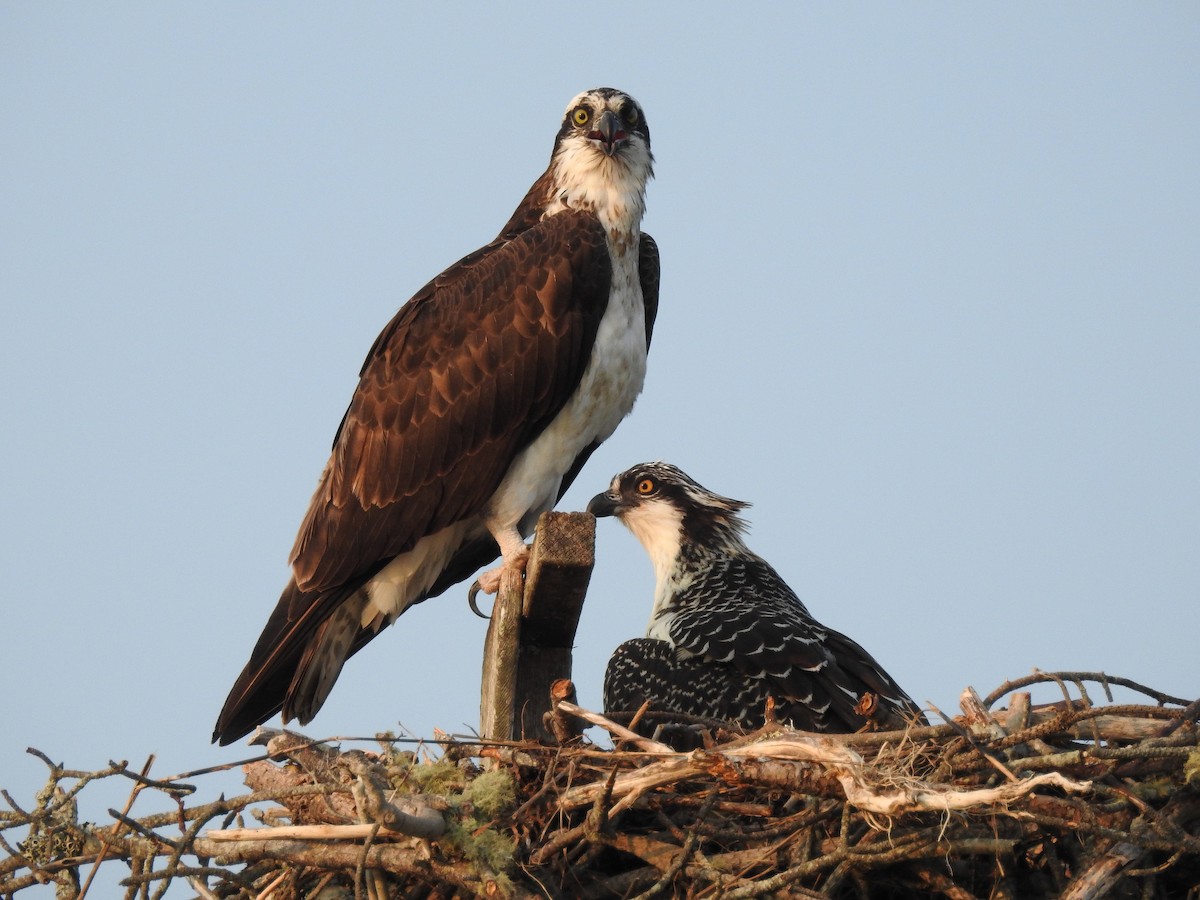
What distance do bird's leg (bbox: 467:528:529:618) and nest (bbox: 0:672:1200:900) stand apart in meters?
1.43

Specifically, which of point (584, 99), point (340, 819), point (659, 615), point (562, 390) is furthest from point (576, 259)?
point (340, 819)

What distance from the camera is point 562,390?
6695mm

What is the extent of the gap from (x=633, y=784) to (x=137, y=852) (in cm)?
169

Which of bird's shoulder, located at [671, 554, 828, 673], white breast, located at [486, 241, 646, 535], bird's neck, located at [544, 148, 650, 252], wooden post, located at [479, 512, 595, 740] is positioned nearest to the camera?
wooden post, located at [479, 512, 595, 740]

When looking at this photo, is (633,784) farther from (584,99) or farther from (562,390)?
(584,99)

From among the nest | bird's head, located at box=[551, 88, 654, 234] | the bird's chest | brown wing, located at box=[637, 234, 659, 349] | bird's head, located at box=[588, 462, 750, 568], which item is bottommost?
the nest

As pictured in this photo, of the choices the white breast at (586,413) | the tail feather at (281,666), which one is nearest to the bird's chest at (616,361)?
the white breast at (586,413)

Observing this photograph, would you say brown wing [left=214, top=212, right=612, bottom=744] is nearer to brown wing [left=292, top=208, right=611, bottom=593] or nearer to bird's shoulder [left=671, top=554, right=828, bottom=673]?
brown wing [left=292, top=208, right=611, bottom=593]

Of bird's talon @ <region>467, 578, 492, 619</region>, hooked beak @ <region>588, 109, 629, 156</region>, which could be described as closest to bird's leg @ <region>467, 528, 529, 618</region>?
bird's talon @ <region>467, 578, 492, 619</region>

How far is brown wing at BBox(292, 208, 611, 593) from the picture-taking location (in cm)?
667

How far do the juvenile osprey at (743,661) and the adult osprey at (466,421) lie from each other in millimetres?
786

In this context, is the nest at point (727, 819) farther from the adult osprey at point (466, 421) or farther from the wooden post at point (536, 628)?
the adult osprey at point (466, 421)

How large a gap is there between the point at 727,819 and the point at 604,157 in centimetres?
362

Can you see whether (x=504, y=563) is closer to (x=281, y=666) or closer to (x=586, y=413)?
(x=586, y=413)
